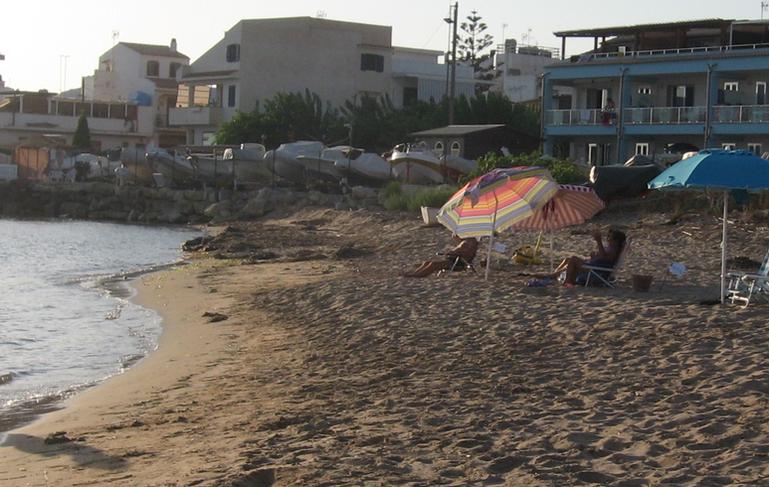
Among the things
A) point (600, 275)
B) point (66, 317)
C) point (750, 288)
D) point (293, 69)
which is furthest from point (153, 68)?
point (750, 288)

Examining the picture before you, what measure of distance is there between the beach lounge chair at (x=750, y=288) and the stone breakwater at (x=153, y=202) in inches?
1191

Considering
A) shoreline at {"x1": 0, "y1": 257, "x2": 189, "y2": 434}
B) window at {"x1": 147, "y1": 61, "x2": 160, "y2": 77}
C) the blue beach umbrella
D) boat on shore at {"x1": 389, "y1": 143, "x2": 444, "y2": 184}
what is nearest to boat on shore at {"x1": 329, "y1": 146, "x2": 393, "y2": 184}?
boat on shore at {"x1": 389, "y1": 143, "x2": 444, "y2": 184}

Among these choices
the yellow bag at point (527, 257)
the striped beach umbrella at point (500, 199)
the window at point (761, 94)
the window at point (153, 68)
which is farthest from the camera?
the window at point (153, 68)

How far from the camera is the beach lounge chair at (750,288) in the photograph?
14.5 meters

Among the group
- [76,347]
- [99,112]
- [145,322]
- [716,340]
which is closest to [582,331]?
[716,340]

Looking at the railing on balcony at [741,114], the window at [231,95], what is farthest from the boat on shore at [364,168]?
the window at [231,95]

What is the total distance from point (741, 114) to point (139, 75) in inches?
2325

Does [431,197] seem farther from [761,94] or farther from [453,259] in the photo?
[453,259]

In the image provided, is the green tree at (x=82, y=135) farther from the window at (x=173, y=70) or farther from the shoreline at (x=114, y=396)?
the shoreline at (x=114, y=396)

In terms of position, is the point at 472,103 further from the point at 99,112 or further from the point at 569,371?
the point at 569,371

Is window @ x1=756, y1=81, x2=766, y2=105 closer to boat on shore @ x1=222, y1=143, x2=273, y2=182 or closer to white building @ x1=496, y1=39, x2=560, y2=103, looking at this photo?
boat on shore @ x1=222, y1=143, x2=273, y2=182

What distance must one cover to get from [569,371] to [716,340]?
1819 millimetres

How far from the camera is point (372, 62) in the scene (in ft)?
250

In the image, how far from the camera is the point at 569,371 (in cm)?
1154
